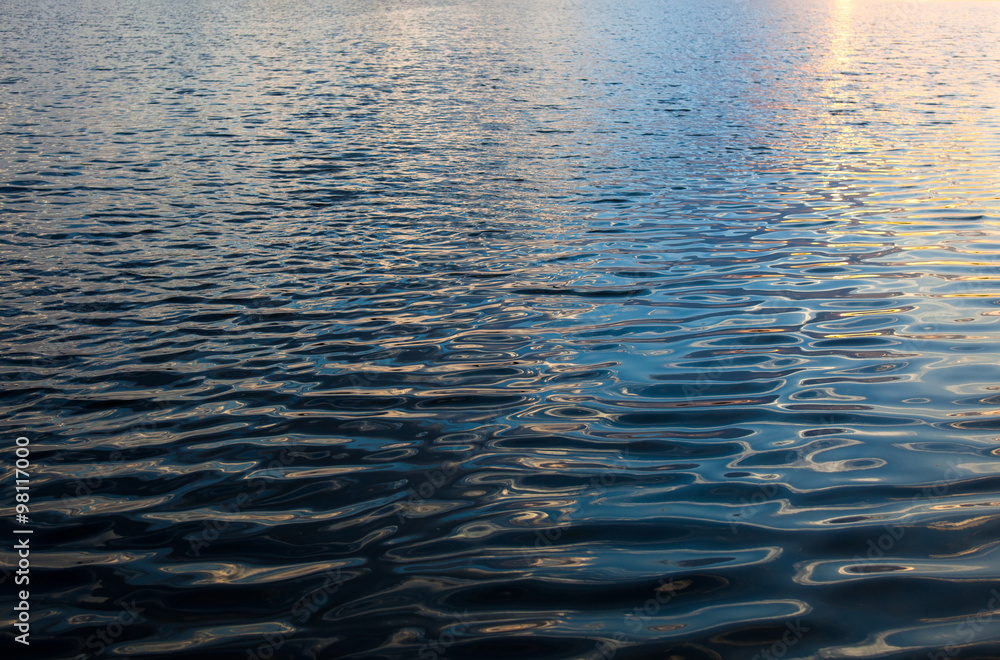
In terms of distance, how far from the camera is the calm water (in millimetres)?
5770

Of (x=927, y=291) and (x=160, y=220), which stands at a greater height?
(x=160, y=220)

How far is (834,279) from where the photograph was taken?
42.6 ft

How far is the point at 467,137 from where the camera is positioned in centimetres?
2552

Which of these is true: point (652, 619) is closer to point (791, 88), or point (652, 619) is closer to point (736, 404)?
point (736, 404)

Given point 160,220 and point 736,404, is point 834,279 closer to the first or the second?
point 736,404

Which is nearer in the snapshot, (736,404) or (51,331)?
(736,404)

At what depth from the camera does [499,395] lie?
9188 millimetres

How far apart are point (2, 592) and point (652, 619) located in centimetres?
498

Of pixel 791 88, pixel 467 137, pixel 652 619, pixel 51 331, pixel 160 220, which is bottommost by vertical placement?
pixel 652 619

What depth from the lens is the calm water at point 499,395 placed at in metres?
5.77

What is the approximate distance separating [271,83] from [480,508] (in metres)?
32.2

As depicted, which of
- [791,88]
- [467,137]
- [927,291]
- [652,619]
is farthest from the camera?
[791,88]

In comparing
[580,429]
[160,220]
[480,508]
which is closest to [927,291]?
[580,429]

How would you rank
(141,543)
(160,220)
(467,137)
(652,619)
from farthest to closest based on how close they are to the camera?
1. (467,137)
2. (160,220)
3. (141,543)
4. (652,619)
